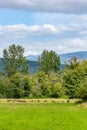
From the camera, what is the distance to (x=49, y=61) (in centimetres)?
15162

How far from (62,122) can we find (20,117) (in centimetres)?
420

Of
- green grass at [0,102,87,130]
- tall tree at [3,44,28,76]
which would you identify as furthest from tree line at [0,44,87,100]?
green grass at [0,102,87,130]

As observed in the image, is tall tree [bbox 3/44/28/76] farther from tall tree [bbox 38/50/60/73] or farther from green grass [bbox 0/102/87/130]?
green grass [bbox 0/102/87/130]

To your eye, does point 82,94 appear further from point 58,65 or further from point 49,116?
point 58,65

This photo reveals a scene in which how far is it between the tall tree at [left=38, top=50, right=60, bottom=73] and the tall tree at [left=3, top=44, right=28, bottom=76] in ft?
21.2

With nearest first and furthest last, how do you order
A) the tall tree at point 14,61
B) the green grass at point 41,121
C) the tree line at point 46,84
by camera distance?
the green grass at point 41,121 → the tree line at point 46,84 → the tall tree at point 14,61

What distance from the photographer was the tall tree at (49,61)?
148 metres

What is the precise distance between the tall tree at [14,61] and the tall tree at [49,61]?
6.45m

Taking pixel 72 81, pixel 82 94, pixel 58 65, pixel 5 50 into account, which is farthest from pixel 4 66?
pixel 82 94

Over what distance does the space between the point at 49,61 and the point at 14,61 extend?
42.6ft

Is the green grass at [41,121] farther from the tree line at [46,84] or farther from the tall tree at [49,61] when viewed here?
the tall tree at [49,61]

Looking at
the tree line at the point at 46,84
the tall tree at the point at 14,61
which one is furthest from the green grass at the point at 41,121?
the tall tree at the point at 14,61

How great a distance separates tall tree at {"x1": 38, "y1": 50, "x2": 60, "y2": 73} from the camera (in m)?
148

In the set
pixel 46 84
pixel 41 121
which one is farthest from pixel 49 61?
pixel 41 121
